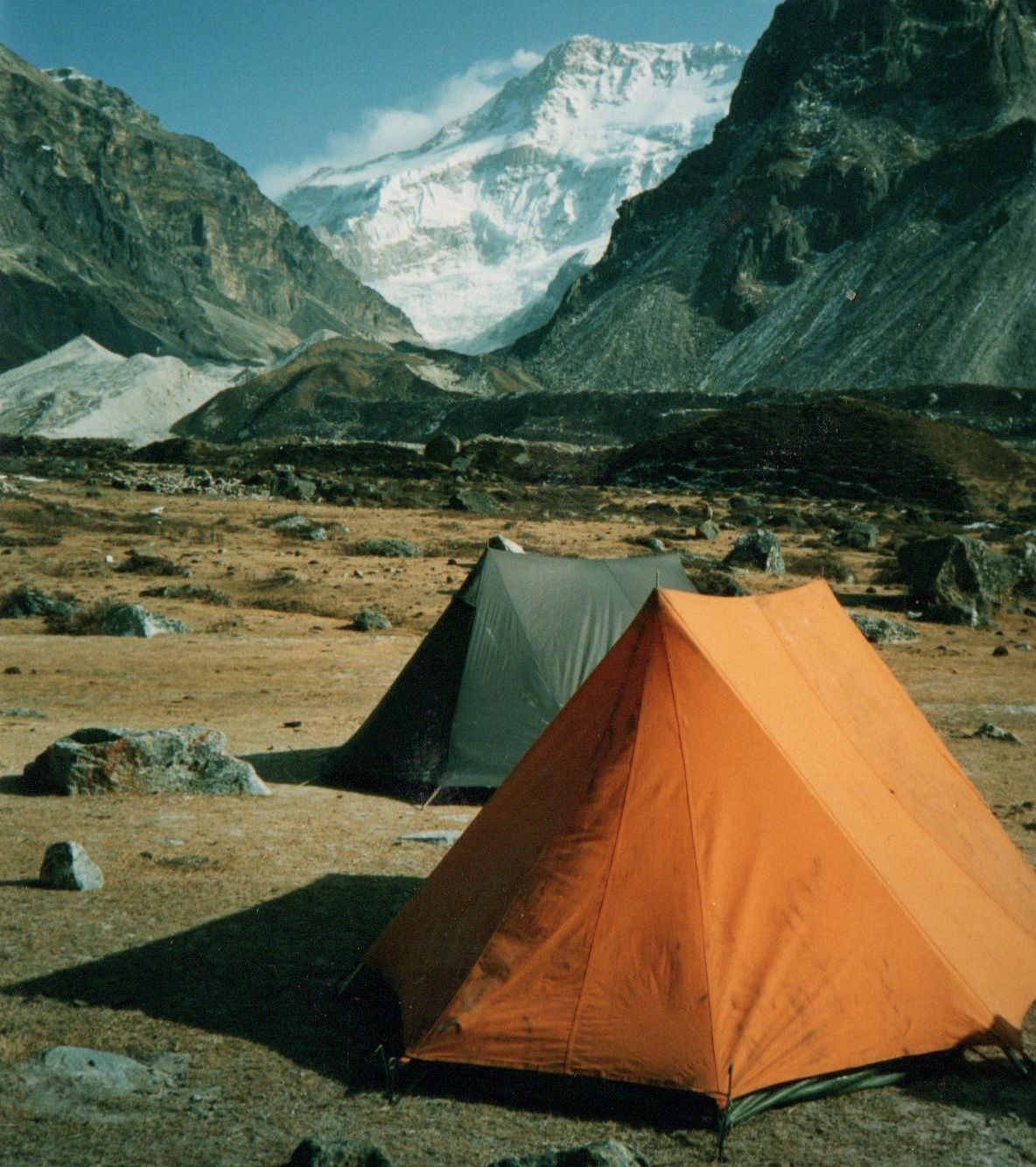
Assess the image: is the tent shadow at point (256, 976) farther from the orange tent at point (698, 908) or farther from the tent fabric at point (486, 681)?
the tent fabric at point (486, 681)

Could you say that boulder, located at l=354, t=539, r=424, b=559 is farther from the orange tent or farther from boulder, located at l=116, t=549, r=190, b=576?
the orange tent

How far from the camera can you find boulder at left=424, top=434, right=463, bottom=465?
192 ft

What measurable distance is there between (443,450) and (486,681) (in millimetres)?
49401

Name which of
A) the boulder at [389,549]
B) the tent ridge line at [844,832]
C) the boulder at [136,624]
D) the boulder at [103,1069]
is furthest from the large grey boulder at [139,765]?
the boulder at [389,549]

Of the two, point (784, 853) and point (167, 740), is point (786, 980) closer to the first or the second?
point (784, 853)

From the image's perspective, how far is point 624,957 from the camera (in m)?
5.07

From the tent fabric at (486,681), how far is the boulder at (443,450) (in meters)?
47.5

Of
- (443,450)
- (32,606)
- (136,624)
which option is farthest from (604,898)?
(443,450)

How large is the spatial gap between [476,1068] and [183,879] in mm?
2998

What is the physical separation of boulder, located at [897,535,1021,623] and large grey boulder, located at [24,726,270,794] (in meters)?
14.7

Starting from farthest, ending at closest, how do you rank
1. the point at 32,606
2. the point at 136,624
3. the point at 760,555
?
1. the point at 760,555
2. the point at 32,606
3. the point at 136,624

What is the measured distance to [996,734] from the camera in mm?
12430

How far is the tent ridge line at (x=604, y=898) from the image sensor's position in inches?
196

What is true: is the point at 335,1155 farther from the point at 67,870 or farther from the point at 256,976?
the point at 67,870
